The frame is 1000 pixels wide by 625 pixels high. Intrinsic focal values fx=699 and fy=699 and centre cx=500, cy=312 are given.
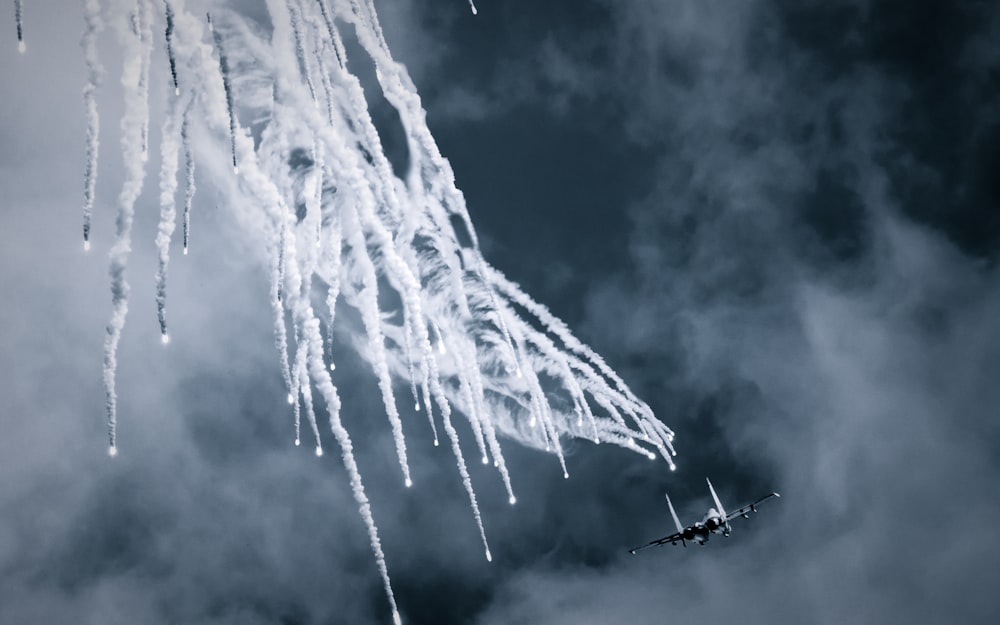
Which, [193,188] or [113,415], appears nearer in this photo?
[193,188]

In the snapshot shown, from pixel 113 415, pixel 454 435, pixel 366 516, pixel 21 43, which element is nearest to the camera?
pixel 21 43

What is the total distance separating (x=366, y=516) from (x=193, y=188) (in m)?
21.0

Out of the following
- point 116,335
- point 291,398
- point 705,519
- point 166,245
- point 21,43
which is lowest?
point 705,519

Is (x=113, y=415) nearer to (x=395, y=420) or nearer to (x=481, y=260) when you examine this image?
(x=395, y=420)

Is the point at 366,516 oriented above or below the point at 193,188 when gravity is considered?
below

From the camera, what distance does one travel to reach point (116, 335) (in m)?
30.1

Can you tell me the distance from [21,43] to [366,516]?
28.2m

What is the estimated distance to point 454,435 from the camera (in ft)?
124

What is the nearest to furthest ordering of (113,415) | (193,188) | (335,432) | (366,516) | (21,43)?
1. (21,43)
2. (193,188)
3. (113,415)
4. (335,432)
5. (366,516)

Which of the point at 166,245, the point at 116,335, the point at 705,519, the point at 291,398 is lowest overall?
the point at 705,519

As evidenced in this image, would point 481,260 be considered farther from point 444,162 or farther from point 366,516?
point 366,516

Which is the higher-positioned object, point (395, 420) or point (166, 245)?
point (166, 245)

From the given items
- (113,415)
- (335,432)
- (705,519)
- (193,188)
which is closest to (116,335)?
(113,415)

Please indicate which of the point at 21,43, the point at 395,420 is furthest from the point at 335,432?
the point at 21,43
